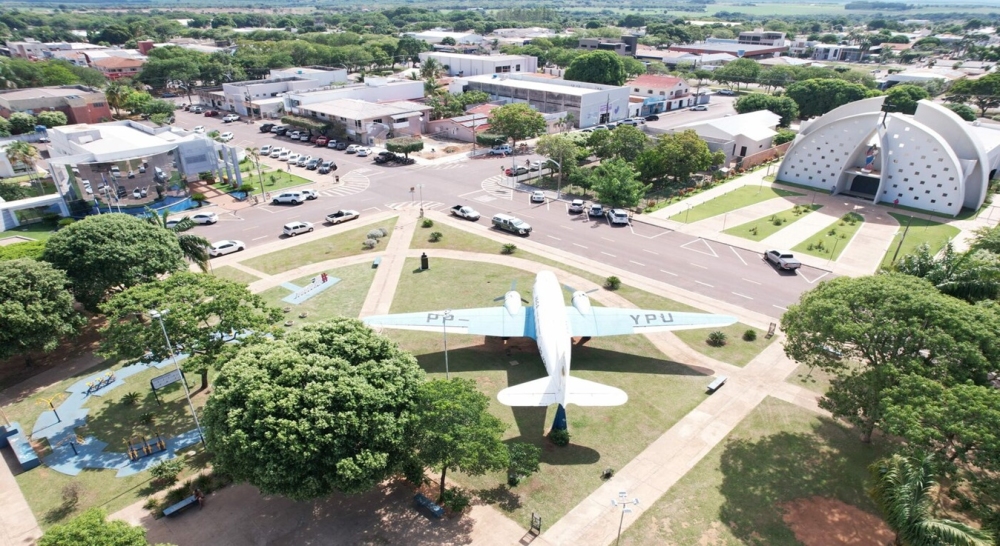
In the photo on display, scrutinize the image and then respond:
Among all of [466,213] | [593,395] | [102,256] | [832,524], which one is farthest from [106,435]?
[466,213]

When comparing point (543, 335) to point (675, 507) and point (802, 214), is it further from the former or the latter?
point (802, 214)

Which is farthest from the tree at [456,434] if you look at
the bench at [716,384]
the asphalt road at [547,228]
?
the asphalt road at [547,228]

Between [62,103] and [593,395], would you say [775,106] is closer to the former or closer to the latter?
[593,395]

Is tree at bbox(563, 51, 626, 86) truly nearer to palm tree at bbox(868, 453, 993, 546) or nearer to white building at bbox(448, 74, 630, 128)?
white building at bbox(448, 74, 630, 128)

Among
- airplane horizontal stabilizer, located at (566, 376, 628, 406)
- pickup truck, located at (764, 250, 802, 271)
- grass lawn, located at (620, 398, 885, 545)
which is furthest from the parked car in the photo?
grass lawn, located at (620, 398, 885, 545)

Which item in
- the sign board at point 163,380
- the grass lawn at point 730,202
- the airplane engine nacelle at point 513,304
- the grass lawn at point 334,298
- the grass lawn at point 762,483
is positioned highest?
the airplane engine nacelle at point 513,304

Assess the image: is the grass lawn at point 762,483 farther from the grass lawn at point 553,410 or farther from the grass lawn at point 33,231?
the grass lawn at point 33,231
